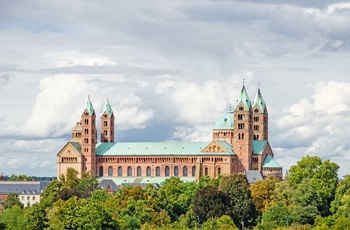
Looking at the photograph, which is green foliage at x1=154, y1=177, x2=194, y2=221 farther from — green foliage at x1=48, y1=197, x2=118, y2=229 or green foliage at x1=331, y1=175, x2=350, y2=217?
green foliage at x1=48, y1=197, x2=118, y2=229

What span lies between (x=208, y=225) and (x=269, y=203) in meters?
23.9

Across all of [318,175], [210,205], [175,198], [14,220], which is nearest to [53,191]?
[175,198]

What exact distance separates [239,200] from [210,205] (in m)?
7.50

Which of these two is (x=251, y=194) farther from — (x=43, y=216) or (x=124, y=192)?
(x=43, y=216)

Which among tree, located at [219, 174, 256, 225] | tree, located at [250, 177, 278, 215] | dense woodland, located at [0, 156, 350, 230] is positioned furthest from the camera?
tree, located at [250, 177, 278, 215]

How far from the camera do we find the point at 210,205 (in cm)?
15300

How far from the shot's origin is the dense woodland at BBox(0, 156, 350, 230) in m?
141

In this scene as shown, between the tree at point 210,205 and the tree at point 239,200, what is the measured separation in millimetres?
2542

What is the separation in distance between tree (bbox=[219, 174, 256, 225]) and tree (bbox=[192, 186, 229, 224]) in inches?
100

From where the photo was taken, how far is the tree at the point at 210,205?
500ft

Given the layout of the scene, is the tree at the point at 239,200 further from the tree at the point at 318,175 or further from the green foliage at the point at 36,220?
the green foliage at the point at 36,220

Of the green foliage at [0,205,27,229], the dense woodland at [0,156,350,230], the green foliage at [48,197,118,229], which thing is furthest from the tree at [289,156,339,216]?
the green foliage at [48,197,118,229]

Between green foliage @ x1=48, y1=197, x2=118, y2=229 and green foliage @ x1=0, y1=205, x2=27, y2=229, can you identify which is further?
green foliage @ x1=0, y1=205, x2=27, y2=229

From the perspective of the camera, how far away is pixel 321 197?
165 m
